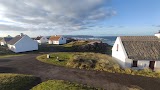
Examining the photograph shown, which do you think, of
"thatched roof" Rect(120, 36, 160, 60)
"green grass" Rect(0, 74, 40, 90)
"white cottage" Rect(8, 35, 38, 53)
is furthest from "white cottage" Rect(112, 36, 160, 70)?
"white cottage" Rect(8, 35, 38, 53)

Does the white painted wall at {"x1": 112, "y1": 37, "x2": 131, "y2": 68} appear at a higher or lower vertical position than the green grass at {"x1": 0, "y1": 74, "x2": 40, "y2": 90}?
higher

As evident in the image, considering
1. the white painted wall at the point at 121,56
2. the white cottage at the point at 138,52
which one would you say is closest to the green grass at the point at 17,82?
the white painted wall at the point at 121,56

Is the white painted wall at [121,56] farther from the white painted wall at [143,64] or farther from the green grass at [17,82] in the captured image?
the green grass at [17,82]

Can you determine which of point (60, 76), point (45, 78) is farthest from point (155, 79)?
point (45, 78)

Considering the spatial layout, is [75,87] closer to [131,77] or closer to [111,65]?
[131,77]

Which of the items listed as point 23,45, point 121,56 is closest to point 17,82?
point 121,56

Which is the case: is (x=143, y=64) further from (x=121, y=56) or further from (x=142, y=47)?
(x=121, y=56)

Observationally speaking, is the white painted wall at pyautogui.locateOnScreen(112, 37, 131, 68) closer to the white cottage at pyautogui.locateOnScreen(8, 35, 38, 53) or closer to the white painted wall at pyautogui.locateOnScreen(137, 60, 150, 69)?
the white painted wall at pyautogui.locateOnScreen(137, 60, 150, 69)
